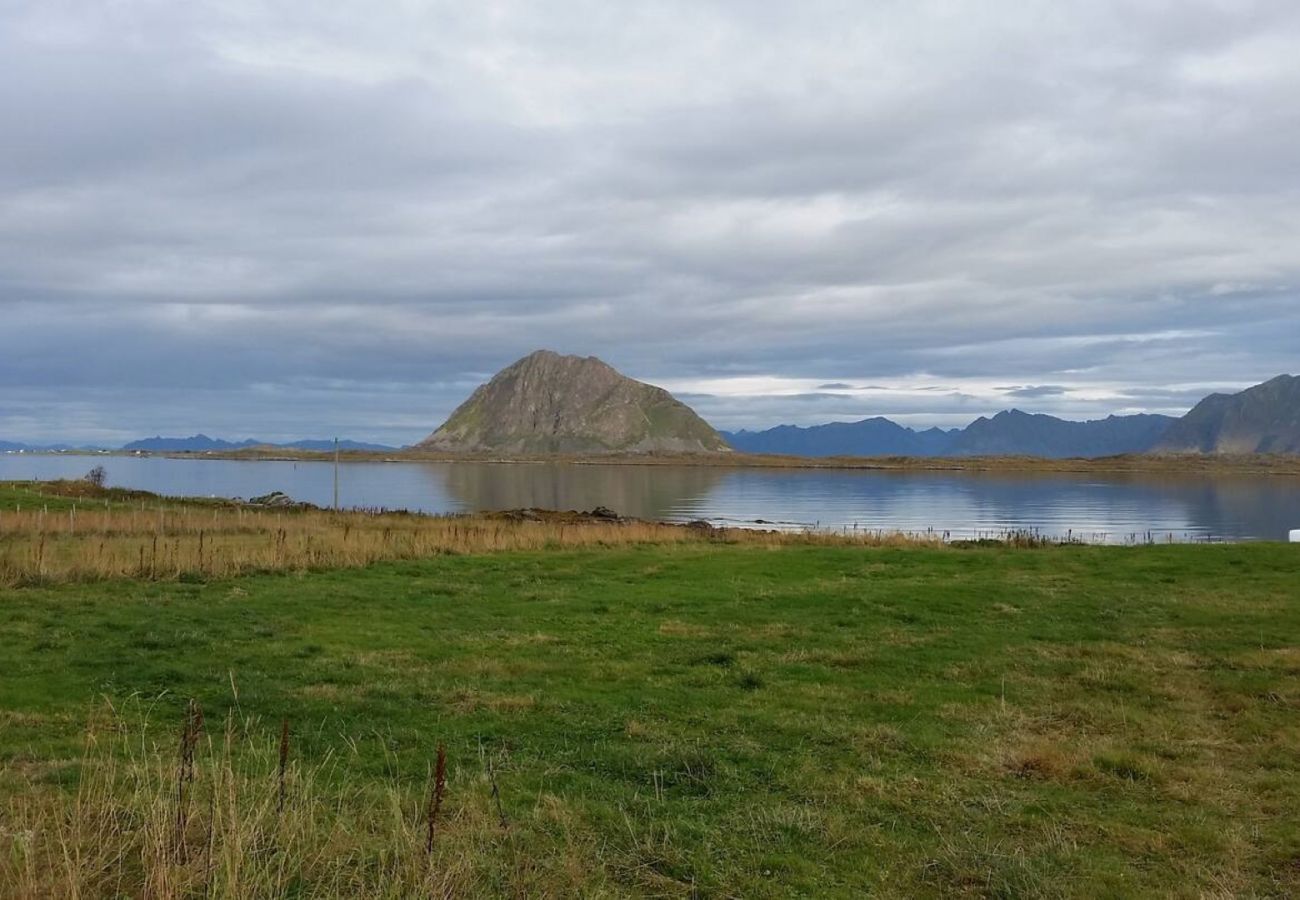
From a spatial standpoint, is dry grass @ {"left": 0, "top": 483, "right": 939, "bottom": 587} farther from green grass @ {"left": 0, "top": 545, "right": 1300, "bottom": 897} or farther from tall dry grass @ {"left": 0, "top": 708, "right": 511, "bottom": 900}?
tall dry grass @ {"left": 0, "top": 708, "right": 511, "bottom": 900}

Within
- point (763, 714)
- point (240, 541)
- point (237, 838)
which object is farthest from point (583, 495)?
point (237, 838)

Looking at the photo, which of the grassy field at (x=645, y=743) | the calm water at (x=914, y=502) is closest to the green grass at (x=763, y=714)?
the grassy field at (x=645, y=743)

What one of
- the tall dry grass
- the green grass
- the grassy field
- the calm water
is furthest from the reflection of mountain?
the tall dry grass

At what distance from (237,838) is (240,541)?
22522 millimetres

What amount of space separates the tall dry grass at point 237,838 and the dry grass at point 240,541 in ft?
47.4

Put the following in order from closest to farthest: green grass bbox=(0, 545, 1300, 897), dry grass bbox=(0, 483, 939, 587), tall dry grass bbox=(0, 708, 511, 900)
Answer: tall dry grass bbox=(0, 708, 511, 900)
green grass bbox=(0, 545, 1300, 897)
dry grass bbox=(0, 483, 939, 587)

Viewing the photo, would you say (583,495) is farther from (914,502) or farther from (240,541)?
(240,541)

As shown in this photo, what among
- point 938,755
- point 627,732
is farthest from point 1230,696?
point 627,732

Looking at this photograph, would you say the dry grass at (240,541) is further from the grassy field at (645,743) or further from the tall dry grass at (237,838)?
the tall dry grass at (237,838)

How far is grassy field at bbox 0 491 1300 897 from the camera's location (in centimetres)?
557

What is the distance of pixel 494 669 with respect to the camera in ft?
37.9

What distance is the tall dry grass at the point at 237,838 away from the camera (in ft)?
15.8

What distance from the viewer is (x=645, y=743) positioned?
8.49m

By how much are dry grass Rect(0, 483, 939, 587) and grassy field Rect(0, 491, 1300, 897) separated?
5.90 ft
